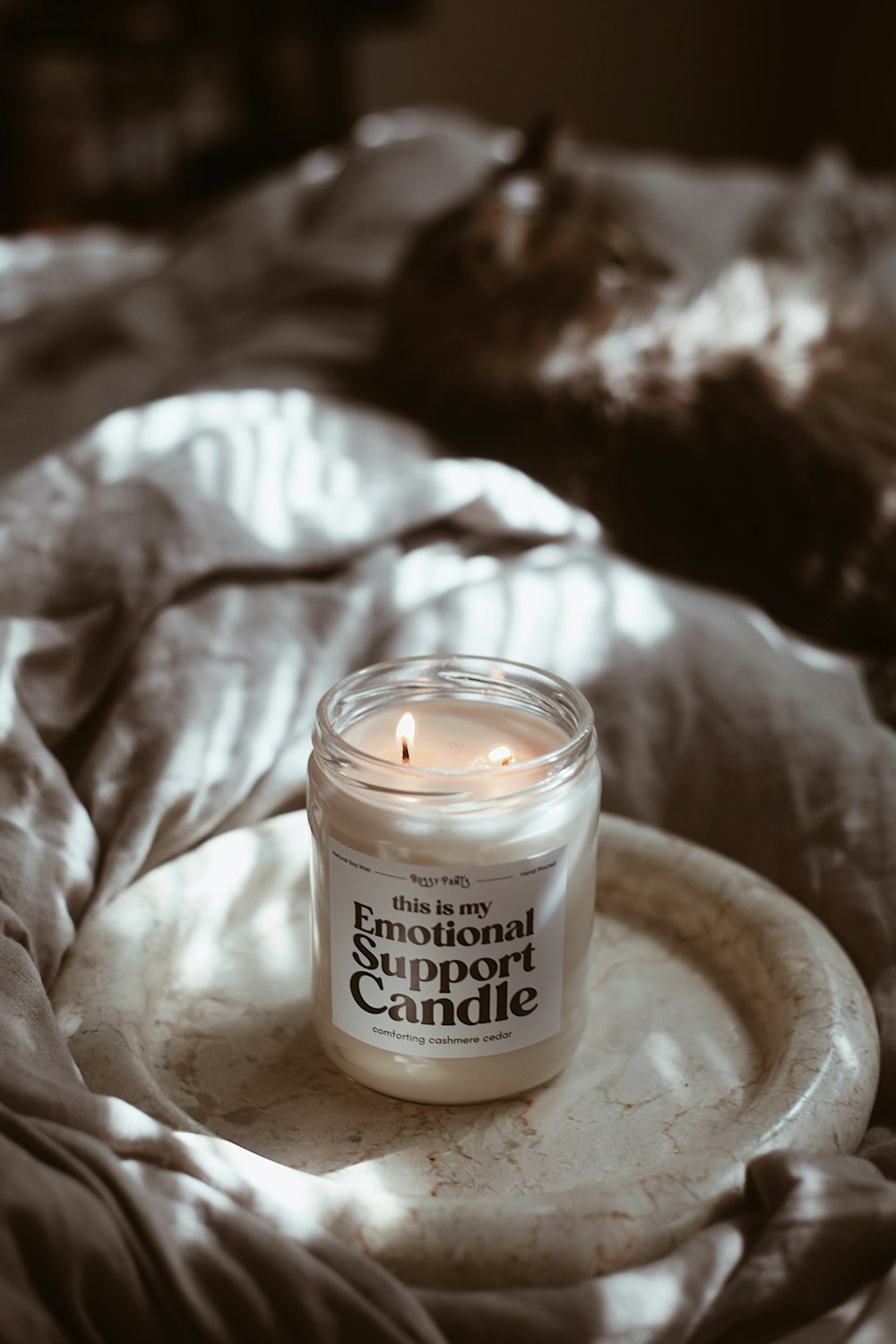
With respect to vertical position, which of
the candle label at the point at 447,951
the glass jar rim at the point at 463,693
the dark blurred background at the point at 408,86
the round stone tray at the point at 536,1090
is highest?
the glass jar rim at the point at 463,693

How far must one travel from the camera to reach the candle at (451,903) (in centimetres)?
44

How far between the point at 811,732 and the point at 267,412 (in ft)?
1.40

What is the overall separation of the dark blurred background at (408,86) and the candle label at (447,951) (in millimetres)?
2932

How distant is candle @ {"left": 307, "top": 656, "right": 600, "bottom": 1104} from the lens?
440 mm

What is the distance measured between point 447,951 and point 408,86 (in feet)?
10.5

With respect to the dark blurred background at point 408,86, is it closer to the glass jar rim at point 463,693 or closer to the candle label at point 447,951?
the glass jar rim at point 463,693

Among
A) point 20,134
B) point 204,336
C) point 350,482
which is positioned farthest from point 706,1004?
point 20,134

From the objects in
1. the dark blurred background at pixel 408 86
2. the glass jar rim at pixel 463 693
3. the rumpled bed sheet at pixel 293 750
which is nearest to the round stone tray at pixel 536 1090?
the rumpled bed sheet at pixel 293 750

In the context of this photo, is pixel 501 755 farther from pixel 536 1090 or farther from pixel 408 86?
pixel 408 86

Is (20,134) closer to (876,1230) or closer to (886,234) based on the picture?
(886,234)

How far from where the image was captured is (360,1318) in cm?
37

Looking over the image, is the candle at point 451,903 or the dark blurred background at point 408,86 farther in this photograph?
the dark blurred background at point 408,86

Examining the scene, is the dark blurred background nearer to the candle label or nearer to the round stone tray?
the round stone tray

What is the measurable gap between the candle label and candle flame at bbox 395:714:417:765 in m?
0.04
